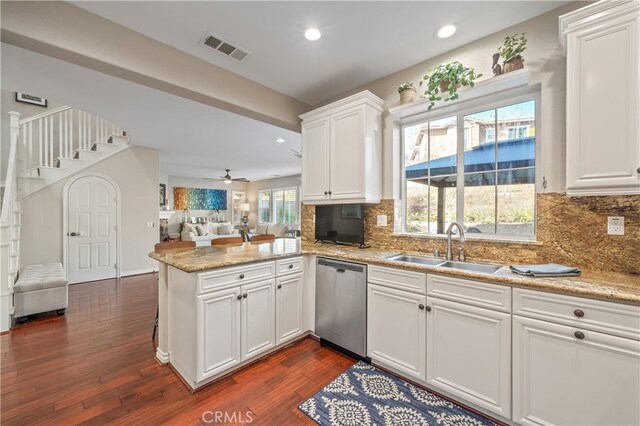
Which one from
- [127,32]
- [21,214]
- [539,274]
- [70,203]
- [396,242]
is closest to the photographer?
[539,274]

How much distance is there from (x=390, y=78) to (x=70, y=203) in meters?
5.78

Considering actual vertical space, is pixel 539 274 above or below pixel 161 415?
above

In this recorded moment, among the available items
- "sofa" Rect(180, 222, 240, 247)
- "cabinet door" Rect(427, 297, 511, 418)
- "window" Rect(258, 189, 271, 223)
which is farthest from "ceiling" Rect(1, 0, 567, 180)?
"window" Rect(258, 189, 271, 223)

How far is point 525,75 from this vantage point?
1.97m

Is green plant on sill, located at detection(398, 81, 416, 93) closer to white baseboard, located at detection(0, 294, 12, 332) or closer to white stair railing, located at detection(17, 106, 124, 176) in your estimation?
white baseboard, located at detection(0, 294, 12, 332)

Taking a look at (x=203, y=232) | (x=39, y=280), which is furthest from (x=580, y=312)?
(x=203, y=232)

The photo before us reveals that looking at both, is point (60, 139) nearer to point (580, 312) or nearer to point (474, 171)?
point (474, 171)

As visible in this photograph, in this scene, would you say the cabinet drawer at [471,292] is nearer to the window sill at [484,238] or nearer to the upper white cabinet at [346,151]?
the window sill at [484,238]

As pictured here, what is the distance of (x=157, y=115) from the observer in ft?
12.9

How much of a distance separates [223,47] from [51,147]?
4.58m

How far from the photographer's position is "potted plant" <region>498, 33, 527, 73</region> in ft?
6.57

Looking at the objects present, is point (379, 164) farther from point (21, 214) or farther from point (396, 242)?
point (21, 214)

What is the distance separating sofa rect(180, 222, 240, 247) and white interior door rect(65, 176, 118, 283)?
2.34m

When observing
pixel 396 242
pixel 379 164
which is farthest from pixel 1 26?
pixel 396 242
